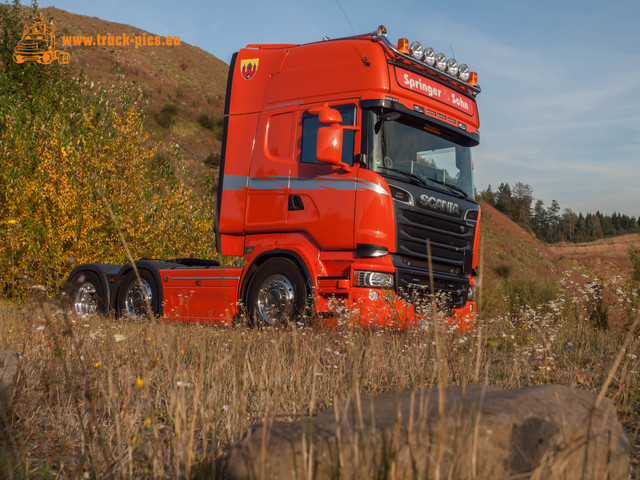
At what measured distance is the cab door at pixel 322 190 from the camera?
7.26 metres

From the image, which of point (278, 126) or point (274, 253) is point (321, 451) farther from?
point (278, 126)

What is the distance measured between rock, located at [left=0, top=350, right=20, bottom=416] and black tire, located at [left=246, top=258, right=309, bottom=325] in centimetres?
403

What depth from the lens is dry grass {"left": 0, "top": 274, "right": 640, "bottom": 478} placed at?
247 cm

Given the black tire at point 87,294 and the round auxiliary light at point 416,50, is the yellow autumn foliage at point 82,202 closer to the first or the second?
the black tire at point 87,294

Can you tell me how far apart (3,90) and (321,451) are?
22.5 m

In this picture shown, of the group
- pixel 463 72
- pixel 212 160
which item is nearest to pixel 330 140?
pixel 463 72

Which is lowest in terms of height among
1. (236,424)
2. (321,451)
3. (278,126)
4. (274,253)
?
(236,424)

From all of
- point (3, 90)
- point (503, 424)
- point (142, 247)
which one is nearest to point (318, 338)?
point (503, 424)

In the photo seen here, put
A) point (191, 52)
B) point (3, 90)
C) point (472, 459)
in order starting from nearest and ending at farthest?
point (472, 459) < point (3, 90) < point (191, 52)

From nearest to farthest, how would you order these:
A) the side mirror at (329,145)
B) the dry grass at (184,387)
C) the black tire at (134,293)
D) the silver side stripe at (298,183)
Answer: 1. the dry grass at (184,387)
2. the side mirror at (329,145)
3. the silver side stripe at (298,183)
4. the black tire at (134,293)

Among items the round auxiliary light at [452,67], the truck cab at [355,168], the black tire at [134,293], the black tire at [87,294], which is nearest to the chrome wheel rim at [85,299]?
the black tire at [87,294]

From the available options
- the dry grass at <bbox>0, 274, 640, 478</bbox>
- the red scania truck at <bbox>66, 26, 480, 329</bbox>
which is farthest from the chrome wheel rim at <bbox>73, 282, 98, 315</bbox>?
the dry grass at <bbox>0, 274, 640, 478</bbox>

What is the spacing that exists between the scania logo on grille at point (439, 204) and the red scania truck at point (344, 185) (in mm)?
25

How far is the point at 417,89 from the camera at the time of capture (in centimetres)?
780
